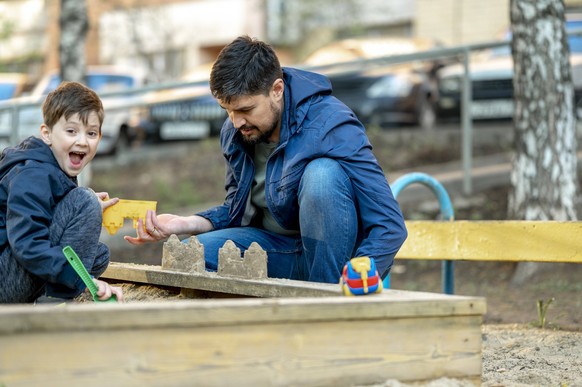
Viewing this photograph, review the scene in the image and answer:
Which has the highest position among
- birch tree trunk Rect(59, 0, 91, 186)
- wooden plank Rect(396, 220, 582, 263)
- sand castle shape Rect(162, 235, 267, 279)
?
birch tree trunk Rect(59, 0, 91, 186)

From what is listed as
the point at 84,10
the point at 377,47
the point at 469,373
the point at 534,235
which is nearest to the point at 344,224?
the point at 469,373

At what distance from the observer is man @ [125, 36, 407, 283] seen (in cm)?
418

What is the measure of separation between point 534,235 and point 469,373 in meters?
2.18

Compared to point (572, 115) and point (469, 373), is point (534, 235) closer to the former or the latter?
point (469, 373)

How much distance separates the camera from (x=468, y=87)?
9523 millimetres

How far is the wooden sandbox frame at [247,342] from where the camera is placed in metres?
2.84

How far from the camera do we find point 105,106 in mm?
10570

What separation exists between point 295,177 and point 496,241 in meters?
1.66

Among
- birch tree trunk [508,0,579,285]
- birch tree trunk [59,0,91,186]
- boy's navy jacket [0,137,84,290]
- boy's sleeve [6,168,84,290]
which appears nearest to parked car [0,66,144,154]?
birch tree trunk [59,0,91,186]

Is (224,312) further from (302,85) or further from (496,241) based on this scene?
(496,241)

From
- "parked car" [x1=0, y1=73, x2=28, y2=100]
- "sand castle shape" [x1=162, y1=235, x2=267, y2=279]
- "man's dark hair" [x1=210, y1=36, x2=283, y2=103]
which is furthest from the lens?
"parked car" [x1=0, y1=73, x2=28, y2=100]

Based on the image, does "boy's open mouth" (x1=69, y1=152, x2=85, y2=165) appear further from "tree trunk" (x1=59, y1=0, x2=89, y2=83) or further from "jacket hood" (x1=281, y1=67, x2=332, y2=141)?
"tree trunk" (x1=59, y1=0, x2=89, y2=83)

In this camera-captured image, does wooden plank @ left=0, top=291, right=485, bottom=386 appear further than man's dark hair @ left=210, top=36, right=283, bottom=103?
No

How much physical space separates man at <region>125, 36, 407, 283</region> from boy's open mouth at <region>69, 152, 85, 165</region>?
1.74 feet
